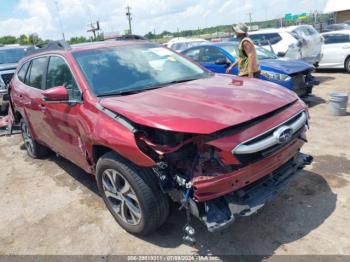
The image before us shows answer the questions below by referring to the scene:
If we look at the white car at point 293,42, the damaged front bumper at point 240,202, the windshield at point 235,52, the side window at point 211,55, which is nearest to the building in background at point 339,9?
the white car at point 293,42

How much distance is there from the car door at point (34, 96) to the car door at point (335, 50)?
35.6 feet

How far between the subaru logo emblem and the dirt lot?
0.93 metres

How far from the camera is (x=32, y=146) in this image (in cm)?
600

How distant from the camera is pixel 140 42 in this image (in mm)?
4770

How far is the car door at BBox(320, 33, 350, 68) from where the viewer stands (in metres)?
12.4

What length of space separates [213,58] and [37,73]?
4.89m

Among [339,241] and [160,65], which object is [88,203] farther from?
[339,241]

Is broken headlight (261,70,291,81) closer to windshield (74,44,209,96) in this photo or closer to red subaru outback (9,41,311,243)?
windshield (74,44,209,96)

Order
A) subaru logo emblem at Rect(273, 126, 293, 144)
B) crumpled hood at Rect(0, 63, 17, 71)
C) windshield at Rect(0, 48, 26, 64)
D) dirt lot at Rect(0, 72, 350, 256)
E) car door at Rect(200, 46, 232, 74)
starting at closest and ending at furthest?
subaru logo emblem at Rect(273, 126, 293, 144), dirt lot at Rect(0, 72, 350, 256), car door at Rect(200, 46, 232, 74), crumpled hood at Rect(0, 63, 17, 71), windshield at Rect(0, 48, 26, 64)

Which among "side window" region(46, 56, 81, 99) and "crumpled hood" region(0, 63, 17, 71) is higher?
"side window" region(46, 56, 81, 99)

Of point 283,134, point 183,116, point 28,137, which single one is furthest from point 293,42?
point 183,116

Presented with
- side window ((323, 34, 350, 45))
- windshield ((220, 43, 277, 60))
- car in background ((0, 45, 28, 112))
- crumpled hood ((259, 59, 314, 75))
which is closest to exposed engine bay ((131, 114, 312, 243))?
crumpled hood ((259, 59, 314, 75))

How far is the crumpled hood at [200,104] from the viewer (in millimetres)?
2801

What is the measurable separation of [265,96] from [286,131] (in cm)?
47
